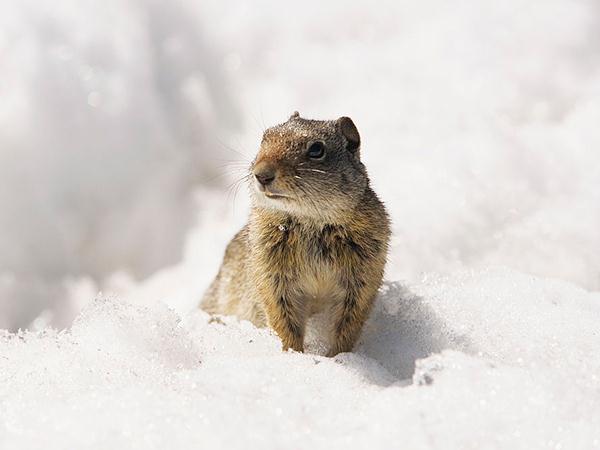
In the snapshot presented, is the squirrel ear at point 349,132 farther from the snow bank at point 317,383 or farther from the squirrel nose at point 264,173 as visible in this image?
the snow bank at point 317,383

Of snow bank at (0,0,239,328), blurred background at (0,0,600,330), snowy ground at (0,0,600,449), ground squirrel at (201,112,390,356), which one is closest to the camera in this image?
snowy ground at (0,0,600,449)

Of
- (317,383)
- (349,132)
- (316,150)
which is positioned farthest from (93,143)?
(317,383)

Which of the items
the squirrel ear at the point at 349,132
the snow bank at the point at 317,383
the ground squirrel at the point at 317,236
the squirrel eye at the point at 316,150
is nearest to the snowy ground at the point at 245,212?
the snow bank at the point at 317,383

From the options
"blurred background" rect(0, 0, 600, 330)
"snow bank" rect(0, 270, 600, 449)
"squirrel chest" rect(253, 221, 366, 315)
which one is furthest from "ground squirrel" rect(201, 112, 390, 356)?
"blurred background" rect(0, 0, 600, 330)

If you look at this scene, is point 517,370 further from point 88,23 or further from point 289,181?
point 88,23

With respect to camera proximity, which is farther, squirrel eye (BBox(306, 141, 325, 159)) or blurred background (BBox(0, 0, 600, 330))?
blurred background (BBox(0, 0, 600, 330))

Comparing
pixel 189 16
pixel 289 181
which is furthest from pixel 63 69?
pixel 289 181

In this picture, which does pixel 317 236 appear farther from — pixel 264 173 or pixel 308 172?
pixel 264 173

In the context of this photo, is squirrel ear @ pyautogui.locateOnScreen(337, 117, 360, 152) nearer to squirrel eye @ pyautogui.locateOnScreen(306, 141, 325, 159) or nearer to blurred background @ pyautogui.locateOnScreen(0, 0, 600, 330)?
squirrel eye @ pyautogui.locateOnScreen(306, 141, 325, 159)

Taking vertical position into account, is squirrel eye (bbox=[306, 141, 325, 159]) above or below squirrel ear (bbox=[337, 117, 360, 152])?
below
